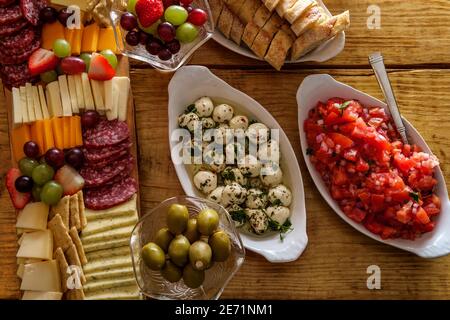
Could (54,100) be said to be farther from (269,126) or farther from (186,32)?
(269,126)

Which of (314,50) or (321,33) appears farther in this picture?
(314,50)

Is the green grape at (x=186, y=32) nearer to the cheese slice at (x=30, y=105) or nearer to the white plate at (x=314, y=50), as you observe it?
the white plate at (x=314, y=50)

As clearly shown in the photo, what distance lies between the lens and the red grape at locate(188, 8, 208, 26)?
7.38 feet

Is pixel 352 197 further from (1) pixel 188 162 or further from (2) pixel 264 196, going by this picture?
(1) pixel 188 162

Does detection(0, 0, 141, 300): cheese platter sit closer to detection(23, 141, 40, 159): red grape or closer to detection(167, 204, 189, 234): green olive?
detection(23, 141, 40, 159): red grape

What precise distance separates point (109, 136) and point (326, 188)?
0.79m

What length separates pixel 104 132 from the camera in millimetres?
2266

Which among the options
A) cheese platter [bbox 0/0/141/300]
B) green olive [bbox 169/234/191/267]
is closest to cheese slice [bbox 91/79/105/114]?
cheese platter [bbox 0/0/141/300]

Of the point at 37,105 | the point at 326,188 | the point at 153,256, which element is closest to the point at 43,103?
the point at 37,105

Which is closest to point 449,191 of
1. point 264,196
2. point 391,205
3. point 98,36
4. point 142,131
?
point 391,205

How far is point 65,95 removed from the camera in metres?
2.26

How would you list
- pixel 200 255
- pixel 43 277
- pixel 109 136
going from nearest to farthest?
pixel 200 255
pixel 43 277
pixel 109 136
